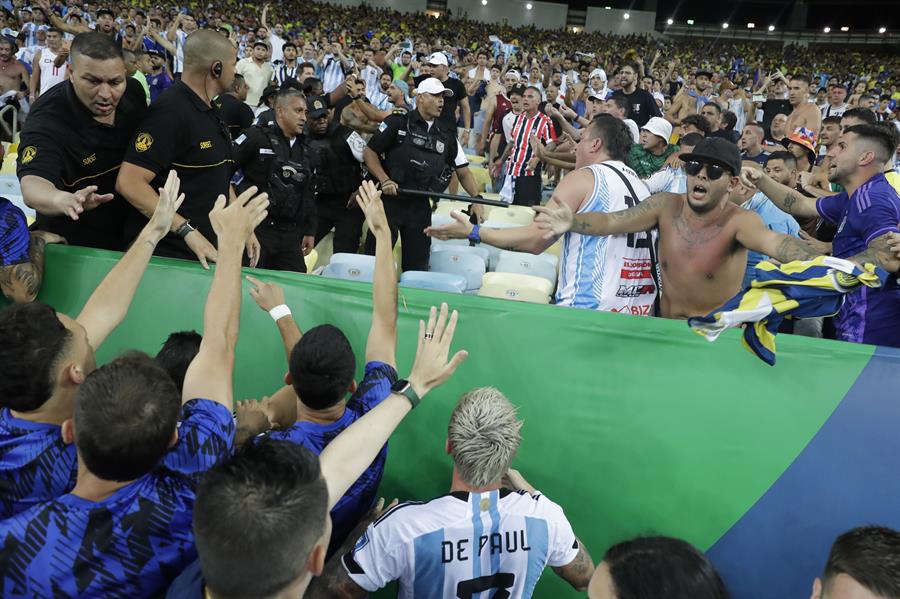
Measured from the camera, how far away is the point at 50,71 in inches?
427

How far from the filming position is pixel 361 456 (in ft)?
5.98

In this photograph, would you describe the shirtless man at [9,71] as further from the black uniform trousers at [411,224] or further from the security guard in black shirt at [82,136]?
the security guard in black shirt at [82,136]

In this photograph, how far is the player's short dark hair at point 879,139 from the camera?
12.0 ft

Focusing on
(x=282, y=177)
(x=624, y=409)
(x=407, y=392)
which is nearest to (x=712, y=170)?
(x=624, y=409)

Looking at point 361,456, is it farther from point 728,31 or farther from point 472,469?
point 728,31

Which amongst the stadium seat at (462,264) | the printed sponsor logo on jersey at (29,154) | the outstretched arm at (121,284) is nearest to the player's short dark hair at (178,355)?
the outstretched arm at (121,284)

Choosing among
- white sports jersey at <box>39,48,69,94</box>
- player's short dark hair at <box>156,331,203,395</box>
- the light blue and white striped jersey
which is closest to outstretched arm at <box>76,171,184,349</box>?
player's short dark hair at <box>156,331,203,395</box>

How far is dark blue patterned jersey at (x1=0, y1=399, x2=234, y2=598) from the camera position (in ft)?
5.08

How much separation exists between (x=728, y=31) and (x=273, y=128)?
45486mm

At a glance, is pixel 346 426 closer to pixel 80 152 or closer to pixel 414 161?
pixel 80 152

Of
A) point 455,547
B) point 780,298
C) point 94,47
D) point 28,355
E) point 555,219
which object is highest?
point 94,47

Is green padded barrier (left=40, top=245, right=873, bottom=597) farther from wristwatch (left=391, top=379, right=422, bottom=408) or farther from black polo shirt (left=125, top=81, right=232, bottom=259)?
black polo shirt (left=125, top=81, right=232, bottom=259)

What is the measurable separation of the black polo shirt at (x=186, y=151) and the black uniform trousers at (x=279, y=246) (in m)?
1.12

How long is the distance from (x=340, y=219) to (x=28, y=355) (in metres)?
4.86
